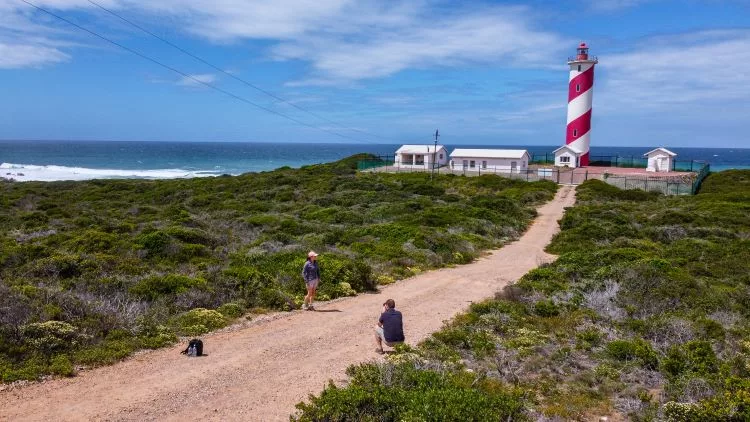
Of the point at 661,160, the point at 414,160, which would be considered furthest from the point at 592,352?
the point at 414,160

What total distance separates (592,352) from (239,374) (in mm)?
5521

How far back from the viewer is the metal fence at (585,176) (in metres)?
39.9

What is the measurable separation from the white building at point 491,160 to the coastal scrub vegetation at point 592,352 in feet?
127

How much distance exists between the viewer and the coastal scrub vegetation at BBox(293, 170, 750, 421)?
616 cm

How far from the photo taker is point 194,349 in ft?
27.8

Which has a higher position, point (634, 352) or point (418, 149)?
point (418, 149)

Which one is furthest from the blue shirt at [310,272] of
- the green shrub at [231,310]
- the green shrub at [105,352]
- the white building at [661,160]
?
the white building at [661,160]

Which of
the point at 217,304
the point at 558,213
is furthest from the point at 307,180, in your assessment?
the point at 217,304

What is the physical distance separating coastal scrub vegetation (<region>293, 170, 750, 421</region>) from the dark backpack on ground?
2.67m

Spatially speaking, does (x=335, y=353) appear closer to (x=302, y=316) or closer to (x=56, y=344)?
(x=302, y=316)

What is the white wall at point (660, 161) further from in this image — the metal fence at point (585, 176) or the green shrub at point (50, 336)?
the green shrub at point (50, 336)

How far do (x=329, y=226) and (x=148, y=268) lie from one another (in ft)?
31.3

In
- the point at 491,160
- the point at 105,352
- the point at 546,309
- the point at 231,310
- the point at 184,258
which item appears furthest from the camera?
the point at 491,160

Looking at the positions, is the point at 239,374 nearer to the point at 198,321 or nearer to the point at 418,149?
the point at 198,321
